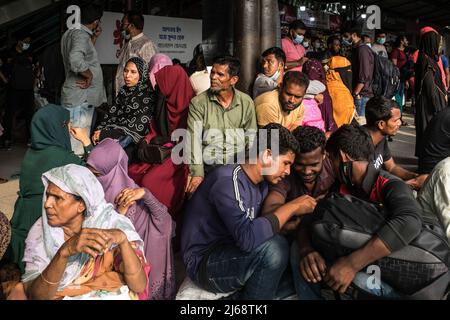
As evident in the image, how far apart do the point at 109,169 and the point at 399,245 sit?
1.66 metres

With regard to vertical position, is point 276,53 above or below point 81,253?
above

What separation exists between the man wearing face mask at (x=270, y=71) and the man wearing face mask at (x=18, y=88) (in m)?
4.81

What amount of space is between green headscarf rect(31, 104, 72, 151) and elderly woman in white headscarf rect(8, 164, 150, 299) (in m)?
0.75

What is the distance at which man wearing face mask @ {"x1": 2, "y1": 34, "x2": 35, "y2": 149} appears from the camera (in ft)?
23.1

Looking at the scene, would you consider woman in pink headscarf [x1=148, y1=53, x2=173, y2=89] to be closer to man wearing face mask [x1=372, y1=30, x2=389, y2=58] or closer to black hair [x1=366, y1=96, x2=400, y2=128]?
black hair [x1=366, y1=96, x2=400, y2=128]

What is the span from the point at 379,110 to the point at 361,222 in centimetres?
130

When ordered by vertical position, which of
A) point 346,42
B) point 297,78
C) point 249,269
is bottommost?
point 249,269

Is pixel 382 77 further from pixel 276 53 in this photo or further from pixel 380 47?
pixel 276 53

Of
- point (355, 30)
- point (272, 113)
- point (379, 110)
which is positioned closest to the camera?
point (379, 110)

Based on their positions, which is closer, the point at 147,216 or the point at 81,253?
the point at 81,253

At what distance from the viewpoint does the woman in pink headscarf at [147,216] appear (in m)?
2.47

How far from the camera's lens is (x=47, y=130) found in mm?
2666

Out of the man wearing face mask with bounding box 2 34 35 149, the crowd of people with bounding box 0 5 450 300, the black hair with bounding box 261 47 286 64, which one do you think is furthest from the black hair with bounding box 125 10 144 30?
the man wearing face mask with bounding box 2 34 35 149

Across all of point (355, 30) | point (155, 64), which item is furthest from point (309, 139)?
point (355, 30)
